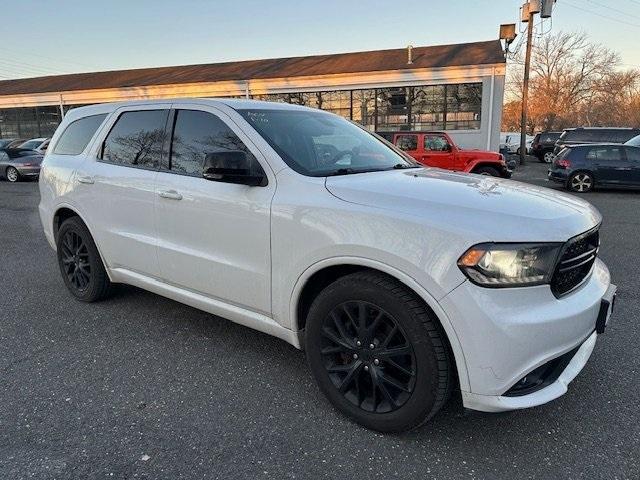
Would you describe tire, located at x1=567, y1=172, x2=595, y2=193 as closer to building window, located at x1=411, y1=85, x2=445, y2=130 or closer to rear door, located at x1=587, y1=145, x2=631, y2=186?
rear door, located at x1=587, y1=145, x2=631, y2=186

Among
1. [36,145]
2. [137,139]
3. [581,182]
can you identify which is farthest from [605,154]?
[36,145]

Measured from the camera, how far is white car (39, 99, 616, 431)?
2.15m

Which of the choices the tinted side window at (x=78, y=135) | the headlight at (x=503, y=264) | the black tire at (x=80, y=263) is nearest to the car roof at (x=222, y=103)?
the tinted side window at (x=78, y=135)

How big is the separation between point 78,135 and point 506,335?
411 centimetres

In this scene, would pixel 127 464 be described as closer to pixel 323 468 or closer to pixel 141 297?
pixel 323 468

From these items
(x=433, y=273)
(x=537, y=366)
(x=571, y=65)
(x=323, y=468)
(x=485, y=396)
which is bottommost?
(x=323, y=468)

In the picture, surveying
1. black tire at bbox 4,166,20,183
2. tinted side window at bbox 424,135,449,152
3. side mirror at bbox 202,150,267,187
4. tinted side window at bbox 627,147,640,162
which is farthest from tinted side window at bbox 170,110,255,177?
black tire at bbox 4,166,20,183

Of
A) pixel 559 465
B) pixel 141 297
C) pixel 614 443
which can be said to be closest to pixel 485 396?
pixel 559 465

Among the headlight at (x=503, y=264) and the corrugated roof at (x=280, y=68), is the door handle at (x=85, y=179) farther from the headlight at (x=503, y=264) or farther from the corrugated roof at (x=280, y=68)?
the corrugated roof at (x=280, y=68)

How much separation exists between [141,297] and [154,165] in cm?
159

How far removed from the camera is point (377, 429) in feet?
8.24

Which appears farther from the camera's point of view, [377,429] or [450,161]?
[450,161]

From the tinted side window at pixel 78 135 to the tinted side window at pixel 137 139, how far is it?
35cm

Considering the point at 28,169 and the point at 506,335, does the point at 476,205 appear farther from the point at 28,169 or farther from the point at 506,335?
the point at 28,169
